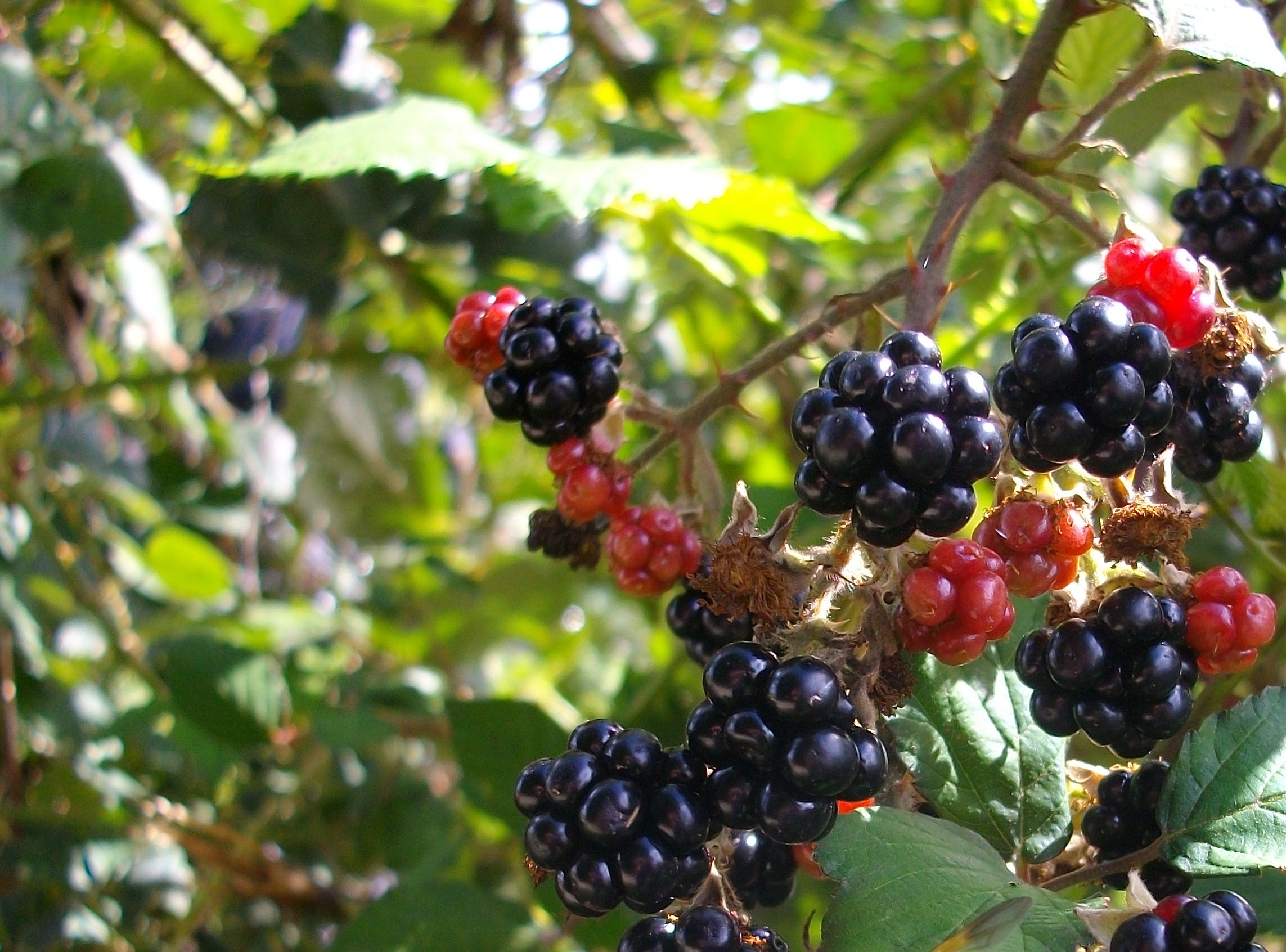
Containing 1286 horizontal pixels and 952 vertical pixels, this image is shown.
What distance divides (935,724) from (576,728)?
0.27 m

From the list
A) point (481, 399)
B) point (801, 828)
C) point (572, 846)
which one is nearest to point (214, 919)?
point (481, 399)

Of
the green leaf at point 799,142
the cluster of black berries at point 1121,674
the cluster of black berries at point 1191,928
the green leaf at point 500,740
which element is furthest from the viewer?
the green leaf at point 799,142

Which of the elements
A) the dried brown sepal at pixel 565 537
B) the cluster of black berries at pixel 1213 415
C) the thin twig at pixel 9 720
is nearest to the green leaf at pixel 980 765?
the cluster of black berries at pixel 1213 415

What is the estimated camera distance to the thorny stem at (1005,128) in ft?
→ 2.86

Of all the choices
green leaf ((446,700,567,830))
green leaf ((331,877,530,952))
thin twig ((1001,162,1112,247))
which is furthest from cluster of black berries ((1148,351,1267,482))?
green leaf ((331,877,530,952))

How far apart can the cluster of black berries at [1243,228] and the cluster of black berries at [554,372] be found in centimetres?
57

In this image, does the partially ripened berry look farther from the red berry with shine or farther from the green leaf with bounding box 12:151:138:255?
the green leaf with bounding box 12:151:138:255

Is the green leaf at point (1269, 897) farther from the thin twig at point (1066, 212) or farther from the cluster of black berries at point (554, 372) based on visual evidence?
the cluster of black berries at point (554, 372)

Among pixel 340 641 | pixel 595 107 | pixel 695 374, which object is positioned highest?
pixel 595 107

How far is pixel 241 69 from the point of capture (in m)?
1.81

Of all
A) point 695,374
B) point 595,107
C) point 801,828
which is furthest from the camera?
point 595,107

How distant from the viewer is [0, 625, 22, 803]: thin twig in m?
1.73

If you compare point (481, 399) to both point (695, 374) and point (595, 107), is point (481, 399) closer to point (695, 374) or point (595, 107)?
point (695, 374)

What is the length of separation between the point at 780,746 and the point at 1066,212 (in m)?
0.48
